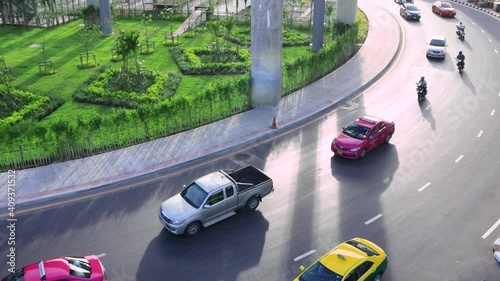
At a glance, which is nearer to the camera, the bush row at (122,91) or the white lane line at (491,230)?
the white lane line at (491,230)

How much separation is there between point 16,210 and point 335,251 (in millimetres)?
11735

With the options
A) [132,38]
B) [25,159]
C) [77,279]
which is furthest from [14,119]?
[77,279]

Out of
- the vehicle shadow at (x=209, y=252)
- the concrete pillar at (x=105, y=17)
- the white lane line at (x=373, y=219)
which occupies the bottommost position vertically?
the vehicle shadow at (x=209, y=252)

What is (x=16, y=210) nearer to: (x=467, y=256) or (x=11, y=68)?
(x=467, y=256)

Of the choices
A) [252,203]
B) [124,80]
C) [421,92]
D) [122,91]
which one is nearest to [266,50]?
[122,91]

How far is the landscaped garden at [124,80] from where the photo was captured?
76.0 ft

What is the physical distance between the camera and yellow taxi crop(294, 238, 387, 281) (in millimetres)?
14969

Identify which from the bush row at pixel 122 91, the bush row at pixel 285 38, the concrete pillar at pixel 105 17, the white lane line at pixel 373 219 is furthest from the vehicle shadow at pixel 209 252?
the concrete pillar at pixel 105 17

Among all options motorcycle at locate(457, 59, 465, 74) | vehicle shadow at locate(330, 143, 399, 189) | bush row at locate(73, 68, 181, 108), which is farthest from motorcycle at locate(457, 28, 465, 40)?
bush row at locate(73, 68, 181, 108)

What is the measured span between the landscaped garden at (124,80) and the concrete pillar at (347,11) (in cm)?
156

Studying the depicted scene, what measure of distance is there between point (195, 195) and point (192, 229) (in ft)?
3.98

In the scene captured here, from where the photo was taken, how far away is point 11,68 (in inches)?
1388

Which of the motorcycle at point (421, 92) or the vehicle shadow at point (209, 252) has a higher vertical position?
the motorcycle at point (421, 92)

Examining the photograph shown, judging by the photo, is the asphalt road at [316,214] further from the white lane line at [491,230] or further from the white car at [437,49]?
the white car at [437,49]
